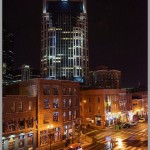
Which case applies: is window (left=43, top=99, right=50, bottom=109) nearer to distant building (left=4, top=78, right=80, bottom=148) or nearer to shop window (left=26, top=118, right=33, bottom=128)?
distant building (left=4, top=78, right=80, bottom=148)

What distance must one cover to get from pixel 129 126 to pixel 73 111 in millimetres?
9824

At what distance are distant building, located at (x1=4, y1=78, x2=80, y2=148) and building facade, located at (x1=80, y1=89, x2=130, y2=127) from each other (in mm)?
7169

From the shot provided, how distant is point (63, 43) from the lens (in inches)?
3433

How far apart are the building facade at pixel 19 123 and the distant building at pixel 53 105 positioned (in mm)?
711

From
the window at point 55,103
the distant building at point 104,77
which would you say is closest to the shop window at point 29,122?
the window at point 55,103

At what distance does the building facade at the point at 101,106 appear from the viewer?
116 feet

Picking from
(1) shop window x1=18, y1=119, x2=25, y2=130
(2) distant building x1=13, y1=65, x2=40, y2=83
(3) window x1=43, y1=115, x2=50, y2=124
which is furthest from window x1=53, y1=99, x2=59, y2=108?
(2) distant building x1=13, y1=65, x2=40, y2=83

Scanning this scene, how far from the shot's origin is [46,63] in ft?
292

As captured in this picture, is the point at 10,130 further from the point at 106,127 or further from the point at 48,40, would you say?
the point at 48,40

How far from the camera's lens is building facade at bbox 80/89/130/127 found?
116 ft

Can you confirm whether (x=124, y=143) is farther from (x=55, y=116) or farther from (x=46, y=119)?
(x=46, y=119)

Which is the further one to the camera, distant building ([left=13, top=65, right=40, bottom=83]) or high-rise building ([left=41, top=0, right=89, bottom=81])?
distant building ([left=13, top=65, right=40, bottom=83])

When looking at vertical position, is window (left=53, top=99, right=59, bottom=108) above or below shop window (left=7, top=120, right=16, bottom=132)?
above

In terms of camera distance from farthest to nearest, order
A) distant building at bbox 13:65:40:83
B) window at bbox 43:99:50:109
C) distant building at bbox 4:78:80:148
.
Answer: distant building at bbox 13:65:40:83
window at bbox 43:99:50:109
distant building at bbox 4:78:80:148
